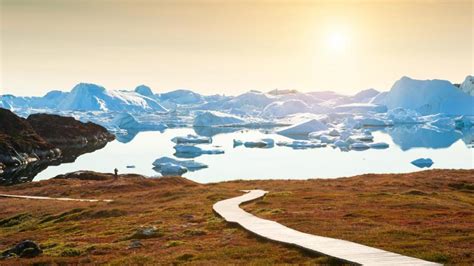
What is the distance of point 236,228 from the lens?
2891 centimetres

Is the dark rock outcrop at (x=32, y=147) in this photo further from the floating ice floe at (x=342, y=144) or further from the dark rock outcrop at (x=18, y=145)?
the floating ice floe at (x=342, y=144)

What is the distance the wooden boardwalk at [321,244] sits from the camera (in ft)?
59.4

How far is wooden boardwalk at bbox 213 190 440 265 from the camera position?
1811 cm

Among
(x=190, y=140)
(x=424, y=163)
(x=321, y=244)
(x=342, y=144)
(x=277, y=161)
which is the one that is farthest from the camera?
(x=190, y=140)

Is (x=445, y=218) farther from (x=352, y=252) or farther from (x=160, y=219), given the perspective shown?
(x=160, y=219)

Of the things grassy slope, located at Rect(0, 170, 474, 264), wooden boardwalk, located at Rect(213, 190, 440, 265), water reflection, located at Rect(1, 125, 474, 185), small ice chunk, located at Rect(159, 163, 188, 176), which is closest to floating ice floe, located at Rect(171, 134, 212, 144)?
water reflection, located at Rect(1, 125, 474, 185)

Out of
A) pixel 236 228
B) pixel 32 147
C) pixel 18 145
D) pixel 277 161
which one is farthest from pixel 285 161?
pixel 236 228

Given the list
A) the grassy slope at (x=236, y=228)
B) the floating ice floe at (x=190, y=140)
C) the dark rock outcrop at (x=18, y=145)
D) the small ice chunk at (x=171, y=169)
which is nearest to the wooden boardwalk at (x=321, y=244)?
the grassy slope at (x=236, y=228)

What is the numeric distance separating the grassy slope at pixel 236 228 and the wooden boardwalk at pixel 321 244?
65 centimetres

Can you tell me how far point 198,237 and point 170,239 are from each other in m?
1.52

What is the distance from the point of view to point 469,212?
3353 cm

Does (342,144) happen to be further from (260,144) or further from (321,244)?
(321,244)

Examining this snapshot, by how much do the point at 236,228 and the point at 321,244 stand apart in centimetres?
800

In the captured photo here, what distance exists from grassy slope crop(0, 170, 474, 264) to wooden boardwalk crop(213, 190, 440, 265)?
2.14ft
